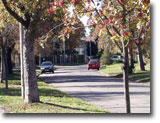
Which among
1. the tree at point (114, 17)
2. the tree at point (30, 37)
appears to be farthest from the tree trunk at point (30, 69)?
the tree at point (114, 17)

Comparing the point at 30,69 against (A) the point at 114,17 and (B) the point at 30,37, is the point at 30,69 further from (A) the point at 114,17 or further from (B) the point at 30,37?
(A) the point at 114,17

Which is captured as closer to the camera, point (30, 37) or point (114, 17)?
point (114, 17)

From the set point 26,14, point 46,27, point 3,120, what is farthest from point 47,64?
point 3,120

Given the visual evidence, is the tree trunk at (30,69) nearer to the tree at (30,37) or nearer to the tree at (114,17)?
the tree at (30,37)

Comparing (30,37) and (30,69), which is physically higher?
(30,37)

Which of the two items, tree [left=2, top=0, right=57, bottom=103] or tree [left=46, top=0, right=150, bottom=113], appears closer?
tree [left=46, top=0, right=150, bottom=113]

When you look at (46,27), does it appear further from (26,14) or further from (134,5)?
(134,5)

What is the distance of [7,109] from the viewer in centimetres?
1179

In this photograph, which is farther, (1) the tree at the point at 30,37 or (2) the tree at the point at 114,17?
(1) the tree at the point at 30,37

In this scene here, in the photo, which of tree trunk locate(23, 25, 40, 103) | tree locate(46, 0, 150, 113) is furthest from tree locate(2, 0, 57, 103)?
tree locate(46, 0, 150, 113)

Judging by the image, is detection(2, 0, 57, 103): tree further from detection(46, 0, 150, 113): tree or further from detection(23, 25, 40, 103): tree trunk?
detection(46, 0, 150, 113): tree

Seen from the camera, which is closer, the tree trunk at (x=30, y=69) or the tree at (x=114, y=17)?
the tree at (x=114, y=17)

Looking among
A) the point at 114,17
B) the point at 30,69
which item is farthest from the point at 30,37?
the point at 114,17

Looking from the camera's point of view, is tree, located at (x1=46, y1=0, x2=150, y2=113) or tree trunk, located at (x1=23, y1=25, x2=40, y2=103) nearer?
tree, located at (x1=46, y1=0, x2=150, y2=113)
